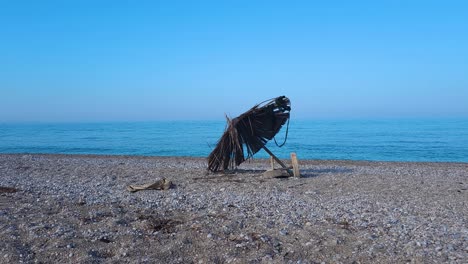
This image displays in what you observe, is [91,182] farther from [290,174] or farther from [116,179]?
[290,174]

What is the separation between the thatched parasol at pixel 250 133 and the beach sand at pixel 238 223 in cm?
229

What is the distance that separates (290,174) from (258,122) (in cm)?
229

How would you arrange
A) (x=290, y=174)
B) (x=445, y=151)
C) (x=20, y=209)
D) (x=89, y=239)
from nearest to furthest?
(x=89, y=239), (x=20, y=209), (x=290, y=174), (x=445, y=151)

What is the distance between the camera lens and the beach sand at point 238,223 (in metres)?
6.40

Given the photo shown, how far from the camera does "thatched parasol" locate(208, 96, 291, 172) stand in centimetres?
1571

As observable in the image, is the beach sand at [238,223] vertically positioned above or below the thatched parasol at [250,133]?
below

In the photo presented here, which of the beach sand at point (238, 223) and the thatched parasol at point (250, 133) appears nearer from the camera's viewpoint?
the beach sand at point (238, 223)

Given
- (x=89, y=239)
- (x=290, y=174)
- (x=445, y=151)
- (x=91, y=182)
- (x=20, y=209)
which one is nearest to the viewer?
(x=89, y=239)

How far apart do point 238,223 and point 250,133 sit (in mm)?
7966

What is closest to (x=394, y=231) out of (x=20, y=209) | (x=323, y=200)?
(x=323, y=200)

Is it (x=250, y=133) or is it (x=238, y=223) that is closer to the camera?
(x=238, y=223)

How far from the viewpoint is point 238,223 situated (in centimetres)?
819

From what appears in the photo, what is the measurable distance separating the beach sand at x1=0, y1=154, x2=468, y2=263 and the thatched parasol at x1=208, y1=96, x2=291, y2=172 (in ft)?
7.52

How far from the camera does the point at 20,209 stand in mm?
9492
